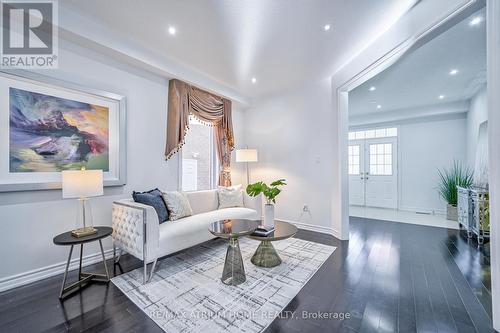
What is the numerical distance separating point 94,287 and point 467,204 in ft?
18.4

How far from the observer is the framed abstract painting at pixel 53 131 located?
2137 millimetres

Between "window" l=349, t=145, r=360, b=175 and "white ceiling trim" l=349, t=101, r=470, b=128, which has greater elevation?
"white ceiling trim" l=349, t=101, r=470, b=128

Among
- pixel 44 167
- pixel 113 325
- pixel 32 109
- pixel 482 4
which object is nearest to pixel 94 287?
pixel 113 325

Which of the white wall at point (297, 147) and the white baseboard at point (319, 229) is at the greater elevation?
the white wall at point (297, 147)

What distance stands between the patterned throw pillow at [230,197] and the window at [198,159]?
615 mm

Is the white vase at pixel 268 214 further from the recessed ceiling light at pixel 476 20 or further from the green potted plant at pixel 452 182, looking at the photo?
the green potted plant at pixel 452 182

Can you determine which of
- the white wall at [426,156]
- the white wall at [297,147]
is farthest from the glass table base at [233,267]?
the white wall at [426,156]

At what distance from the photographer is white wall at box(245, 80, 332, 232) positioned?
13.1ft

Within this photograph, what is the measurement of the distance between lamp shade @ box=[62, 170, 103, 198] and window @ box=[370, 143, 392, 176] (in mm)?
6793

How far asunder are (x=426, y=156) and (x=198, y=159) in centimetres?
585

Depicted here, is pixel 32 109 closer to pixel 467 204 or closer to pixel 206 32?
pixel 206 32

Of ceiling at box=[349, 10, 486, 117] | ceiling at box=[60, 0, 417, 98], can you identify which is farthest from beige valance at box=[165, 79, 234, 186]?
ceiling at box=[349, 10, 486, 117]

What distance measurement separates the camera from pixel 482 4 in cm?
166

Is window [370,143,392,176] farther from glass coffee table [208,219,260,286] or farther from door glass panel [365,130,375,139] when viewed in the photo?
glass coffee table [208,219,260,286]
